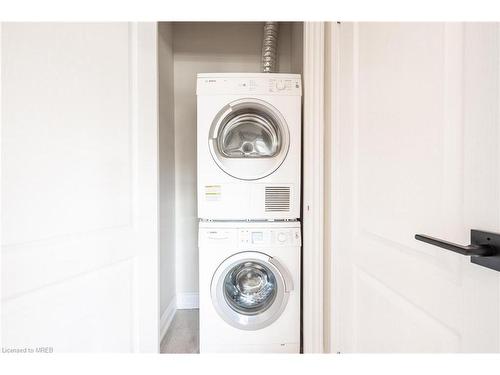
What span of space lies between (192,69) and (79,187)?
176cm

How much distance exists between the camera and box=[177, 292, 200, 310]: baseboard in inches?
90.7

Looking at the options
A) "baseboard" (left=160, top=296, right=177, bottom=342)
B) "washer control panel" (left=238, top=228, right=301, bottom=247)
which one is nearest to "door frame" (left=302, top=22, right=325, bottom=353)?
"washer control panel" (left=238, top=228, right=301, bottom=247)

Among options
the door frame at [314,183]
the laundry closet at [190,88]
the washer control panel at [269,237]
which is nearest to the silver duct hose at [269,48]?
the laundry closet at [190,88]

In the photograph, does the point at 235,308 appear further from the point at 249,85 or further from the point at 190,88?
the point at 190,88

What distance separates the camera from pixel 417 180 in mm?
724

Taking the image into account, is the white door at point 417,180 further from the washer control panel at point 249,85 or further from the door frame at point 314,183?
the washer control panel at point 249,85

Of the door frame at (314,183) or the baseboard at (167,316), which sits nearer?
the door frame at (314,183)

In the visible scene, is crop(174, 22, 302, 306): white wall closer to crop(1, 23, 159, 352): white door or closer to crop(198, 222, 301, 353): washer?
crop(198, 222, 301, 353): washer

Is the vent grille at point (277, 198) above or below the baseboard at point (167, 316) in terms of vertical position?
above

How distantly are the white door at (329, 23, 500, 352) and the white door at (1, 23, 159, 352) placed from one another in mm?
861

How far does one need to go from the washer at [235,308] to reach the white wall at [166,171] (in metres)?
0.51

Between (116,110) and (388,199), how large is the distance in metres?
1.05

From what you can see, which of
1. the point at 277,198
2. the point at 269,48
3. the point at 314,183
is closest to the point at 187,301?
the point at 277,198

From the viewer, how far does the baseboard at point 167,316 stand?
6.20 feet
